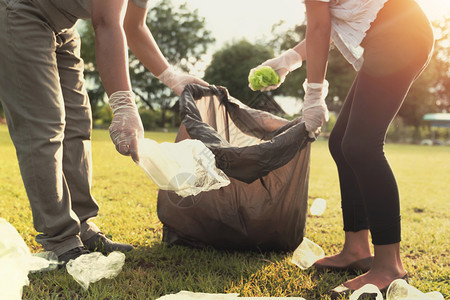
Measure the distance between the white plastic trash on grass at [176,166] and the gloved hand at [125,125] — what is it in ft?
0.11

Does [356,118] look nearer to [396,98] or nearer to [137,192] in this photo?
[396,98]

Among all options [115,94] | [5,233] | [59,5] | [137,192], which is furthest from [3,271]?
[137,192]

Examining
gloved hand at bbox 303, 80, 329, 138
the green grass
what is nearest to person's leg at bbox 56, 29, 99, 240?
the green grass

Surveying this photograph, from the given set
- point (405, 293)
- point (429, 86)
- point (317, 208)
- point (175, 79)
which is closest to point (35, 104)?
point (175, 79)

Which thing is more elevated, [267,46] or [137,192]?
[267,46]

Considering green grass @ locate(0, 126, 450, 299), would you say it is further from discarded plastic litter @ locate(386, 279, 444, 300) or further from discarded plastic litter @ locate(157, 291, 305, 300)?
discarded plastic litter @ locate(386, 279, 444, 300)

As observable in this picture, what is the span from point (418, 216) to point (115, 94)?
119 inches

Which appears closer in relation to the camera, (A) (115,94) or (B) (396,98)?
(A) (115,94)

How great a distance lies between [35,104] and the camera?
1.84m

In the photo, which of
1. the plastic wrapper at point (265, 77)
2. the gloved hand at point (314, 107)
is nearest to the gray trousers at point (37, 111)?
the plastic wrapper at point (265, 77)

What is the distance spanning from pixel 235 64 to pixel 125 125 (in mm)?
30262

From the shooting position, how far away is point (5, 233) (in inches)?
73.2

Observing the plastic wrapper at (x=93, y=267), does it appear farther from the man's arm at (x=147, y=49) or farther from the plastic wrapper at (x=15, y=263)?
the man's arm at (x=147, y=49)

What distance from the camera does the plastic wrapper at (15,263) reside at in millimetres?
1506
